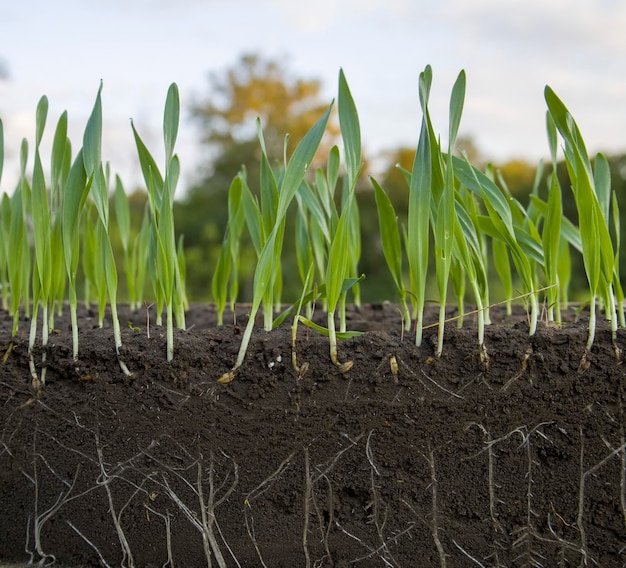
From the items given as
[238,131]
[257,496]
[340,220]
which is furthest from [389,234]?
[238,131]

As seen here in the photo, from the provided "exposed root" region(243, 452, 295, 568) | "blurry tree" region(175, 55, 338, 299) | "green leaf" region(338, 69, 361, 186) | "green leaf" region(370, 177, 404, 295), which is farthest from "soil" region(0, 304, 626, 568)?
"blurry tree" region(175, 55, 338, 299)

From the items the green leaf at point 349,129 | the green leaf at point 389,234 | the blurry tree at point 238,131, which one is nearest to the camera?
the green leaf at point 349,129

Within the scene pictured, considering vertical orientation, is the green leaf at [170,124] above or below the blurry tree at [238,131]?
below

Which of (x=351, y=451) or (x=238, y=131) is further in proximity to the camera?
(x=238, y=131)

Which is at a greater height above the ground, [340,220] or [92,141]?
[92,141]

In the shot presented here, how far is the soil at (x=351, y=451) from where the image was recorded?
2.87ft

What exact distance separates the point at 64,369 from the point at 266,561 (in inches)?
17.1

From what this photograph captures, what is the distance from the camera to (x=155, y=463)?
0.90 m

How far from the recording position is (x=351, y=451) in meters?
0.88

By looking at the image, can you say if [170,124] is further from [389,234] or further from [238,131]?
[238,131]

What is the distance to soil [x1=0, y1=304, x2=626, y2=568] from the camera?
88 cm

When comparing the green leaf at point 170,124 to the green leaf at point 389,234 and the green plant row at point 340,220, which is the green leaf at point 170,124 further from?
the green leaf at point 389,234

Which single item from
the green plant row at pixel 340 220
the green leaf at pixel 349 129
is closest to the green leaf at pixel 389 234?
the green plant row at pixel 340 220

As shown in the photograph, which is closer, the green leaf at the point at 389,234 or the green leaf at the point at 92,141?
the green leaf at the point at 92,141
